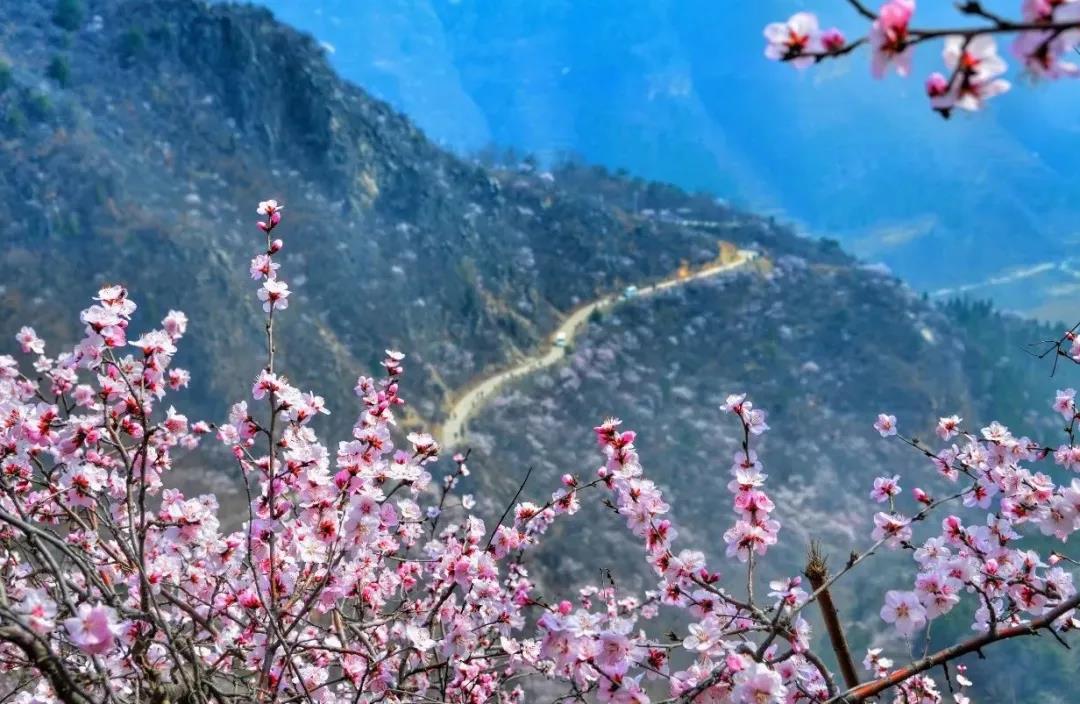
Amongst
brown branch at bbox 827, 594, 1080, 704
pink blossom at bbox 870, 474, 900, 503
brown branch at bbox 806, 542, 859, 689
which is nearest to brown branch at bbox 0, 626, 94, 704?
brown branch at bbox 827, 594, 1080, 704

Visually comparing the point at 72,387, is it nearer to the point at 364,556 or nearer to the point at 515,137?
the point at 364,556

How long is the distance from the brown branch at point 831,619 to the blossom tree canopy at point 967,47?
6.18 feet

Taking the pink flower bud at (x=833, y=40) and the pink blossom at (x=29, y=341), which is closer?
the pink flower bud at (x=833, y=40)

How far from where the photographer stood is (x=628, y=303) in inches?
1510

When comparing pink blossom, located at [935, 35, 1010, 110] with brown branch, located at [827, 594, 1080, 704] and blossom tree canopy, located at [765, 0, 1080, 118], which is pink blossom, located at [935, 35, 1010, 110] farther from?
brown branch, located at [827, 594, 1080, 704]

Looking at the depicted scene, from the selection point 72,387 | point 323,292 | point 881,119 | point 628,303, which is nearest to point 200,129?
point 323,292

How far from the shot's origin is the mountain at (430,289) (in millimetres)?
24391

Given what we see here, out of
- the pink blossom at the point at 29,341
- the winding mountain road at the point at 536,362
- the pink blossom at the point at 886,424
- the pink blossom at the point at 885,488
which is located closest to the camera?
the pink blossom at the point at 885,488

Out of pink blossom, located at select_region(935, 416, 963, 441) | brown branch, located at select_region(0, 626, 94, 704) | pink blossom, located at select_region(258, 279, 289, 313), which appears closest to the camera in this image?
brown branch, located at select_region(0, 626, 94, 704)

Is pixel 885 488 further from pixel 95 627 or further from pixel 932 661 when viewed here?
pixel 95 627

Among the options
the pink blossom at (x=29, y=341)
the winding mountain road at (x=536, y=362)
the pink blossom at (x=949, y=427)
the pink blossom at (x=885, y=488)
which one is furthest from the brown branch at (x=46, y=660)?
the winding mountain road at (x=536, y=362)

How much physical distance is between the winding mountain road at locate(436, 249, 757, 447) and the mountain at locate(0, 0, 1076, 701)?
60 centimetres

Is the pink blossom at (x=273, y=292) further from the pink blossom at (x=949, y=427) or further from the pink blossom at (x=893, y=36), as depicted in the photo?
the pink blossom at (x=949, y=427)

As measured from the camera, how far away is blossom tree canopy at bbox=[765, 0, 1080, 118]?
47.0 inches
